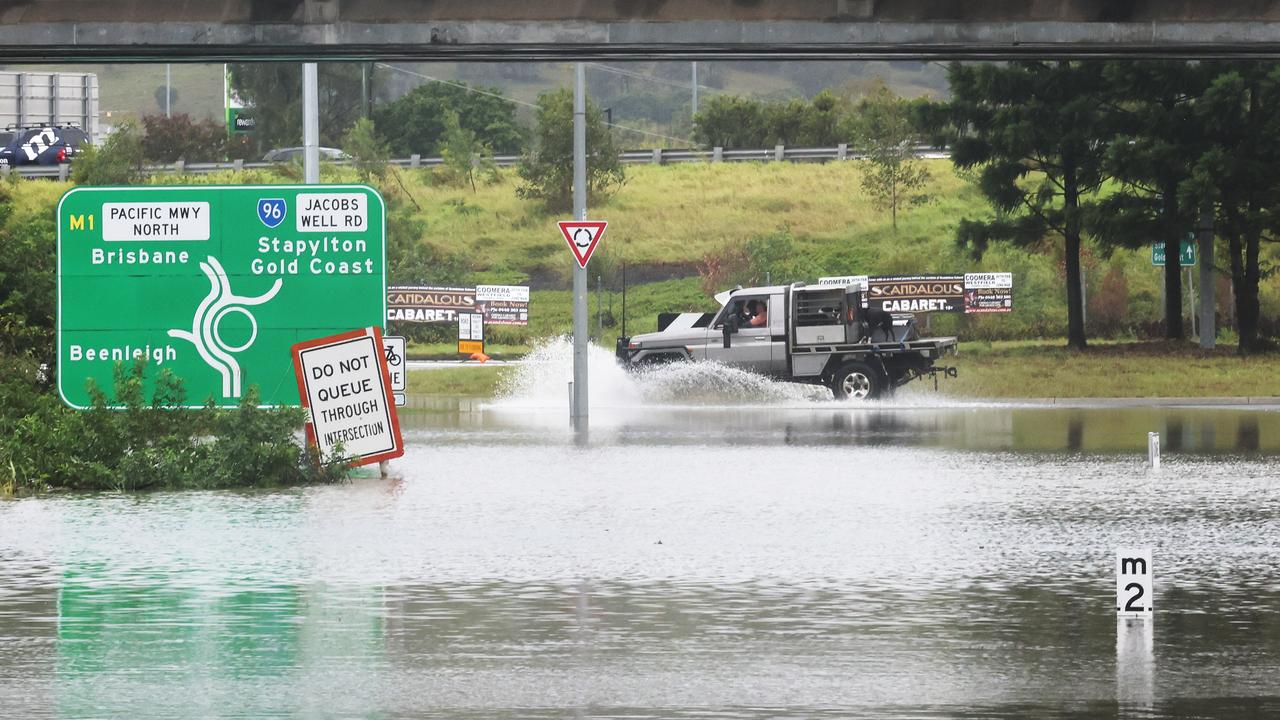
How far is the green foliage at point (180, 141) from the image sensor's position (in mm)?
97500

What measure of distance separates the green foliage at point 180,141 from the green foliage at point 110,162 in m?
23.1

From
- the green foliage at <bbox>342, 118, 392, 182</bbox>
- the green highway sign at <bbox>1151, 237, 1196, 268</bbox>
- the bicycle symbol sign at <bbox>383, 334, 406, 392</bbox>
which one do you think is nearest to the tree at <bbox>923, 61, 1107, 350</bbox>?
the green highway sign at <bbox>1151, 237, 1196, 268</bbox>

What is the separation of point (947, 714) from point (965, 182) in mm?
72418

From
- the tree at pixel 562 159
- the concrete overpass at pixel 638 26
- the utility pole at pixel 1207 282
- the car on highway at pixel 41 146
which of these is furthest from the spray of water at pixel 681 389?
the car on highway at pixel 41 146

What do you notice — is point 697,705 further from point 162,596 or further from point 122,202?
point 122,202

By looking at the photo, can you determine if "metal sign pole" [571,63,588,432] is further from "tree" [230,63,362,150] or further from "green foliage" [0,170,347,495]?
"tree" [230,63,362,150]

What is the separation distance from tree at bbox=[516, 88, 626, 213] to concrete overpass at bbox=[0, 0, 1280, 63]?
59912 mm

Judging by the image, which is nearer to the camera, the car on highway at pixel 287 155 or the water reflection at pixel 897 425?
the water reflection at pixel 897 425

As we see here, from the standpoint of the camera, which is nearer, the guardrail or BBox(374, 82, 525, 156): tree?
the guardrail

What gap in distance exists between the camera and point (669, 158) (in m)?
87.3

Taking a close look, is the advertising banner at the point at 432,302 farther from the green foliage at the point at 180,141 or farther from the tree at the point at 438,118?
the tree at the point at 438,118

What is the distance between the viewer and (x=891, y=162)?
237 ft

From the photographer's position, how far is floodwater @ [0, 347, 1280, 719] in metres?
9.18

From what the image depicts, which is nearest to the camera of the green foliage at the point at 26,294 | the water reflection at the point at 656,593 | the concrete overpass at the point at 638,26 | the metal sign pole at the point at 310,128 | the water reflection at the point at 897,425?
the water reflection at the point at 656,593
